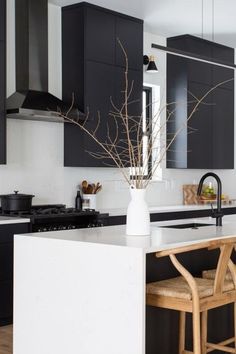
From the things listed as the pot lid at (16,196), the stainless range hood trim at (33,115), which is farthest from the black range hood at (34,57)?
the pot lid at (16,196)

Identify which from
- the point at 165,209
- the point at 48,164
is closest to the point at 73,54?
the point at 48,164

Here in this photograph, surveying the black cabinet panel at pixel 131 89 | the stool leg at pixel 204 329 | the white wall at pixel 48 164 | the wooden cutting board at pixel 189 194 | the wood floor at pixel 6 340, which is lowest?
the wood floor at pixel 6 340

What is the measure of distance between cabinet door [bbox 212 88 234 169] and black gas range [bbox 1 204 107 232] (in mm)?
2519

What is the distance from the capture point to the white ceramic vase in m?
3.26

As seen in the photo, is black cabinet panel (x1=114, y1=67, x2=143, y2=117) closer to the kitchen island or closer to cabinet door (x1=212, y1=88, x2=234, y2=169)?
cabinet door (x1=212, y1=88, x2=234, y2=169)

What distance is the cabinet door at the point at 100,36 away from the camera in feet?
19.5

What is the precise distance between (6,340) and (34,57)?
2559mm

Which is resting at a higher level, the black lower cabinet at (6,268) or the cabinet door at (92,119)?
the cabinet door at (92,119)

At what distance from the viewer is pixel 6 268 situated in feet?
15.8

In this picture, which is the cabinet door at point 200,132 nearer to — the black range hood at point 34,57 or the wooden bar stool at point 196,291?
the black range hood at point 34,57

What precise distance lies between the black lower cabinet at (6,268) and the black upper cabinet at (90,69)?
4.55 ft

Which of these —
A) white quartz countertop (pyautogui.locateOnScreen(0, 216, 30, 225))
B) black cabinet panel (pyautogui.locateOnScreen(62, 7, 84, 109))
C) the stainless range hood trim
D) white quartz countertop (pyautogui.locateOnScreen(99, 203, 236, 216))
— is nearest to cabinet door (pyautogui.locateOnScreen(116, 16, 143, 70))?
black cabinet panel (pyautogui.locateOnScreen(62, 7, 84, 109))

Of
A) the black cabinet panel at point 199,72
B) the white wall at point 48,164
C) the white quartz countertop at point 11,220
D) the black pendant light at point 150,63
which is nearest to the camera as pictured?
the white quartz countertop at point 11,220

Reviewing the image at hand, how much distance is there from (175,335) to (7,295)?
1765 mm
